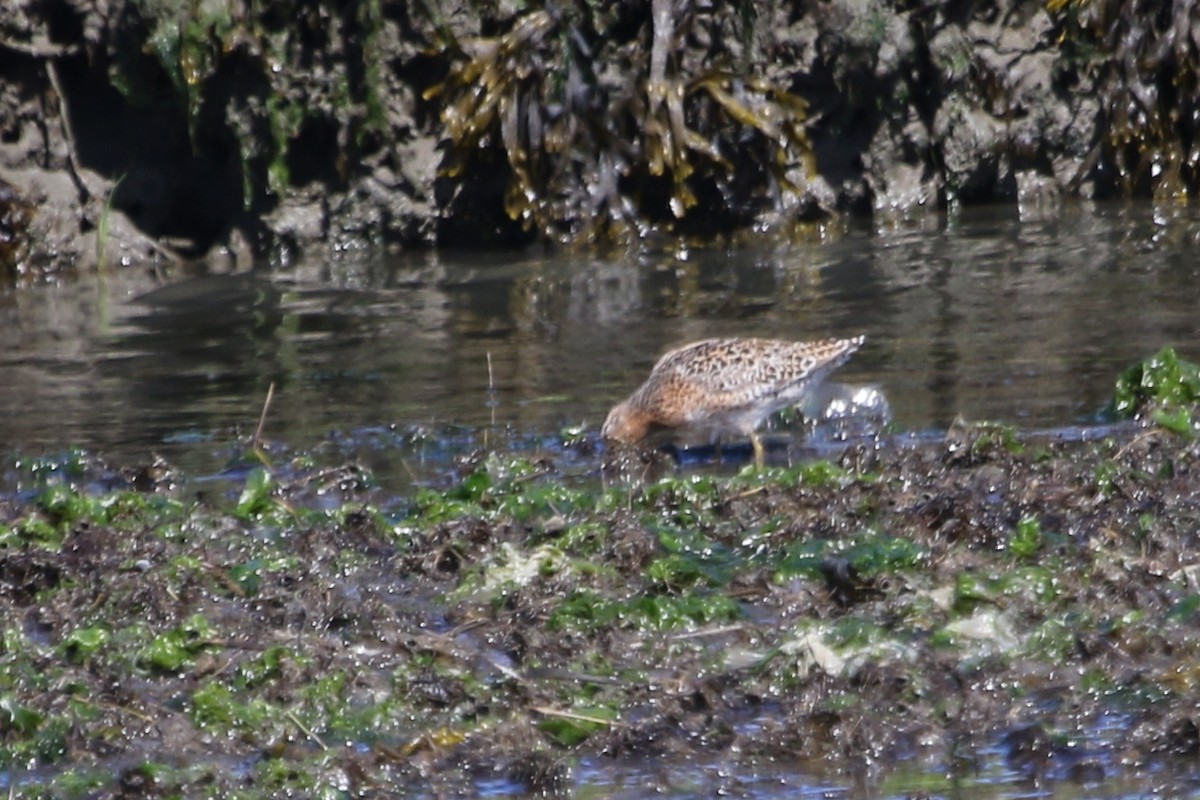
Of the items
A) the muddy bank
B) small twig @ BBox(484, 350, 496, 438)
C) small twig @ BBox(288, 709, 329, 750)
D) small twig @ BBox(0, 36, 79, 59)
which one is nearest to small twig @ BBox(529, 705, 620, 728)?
small twig @ BBox(288, 709, 329, 750)

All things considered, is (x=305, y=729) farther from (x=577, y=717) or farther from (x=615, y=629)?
(x=615, y=629)

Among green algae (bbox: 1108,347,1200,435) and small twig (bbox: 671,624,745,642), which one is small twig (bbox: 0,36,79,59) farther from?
small twig (bbox: 671,624,745,642)

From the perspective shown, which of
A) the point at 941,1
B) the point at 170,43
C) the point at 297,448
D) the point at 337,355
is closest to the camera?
the point at 297,448

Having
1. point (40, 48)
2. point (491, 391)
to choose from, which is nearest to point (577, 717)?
point (491, 391)

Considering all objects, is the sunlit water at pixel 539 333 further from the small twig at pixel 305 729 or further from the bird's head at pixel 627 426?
the small twig at pixel 305 729

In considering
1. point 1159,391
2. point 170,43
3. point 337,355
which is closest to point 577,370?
point 337,355

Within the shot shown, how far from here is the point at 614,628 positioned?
217 inches

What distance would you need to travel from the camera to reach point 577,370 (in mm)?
10133

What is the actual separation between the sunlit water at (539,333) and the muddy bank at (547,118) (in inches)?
24.0

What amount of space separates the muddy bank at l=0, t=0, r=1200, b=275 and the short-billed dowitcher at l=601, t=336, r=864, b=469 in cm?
595

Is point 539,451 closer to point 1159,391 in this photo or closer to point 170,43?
point 1159,391

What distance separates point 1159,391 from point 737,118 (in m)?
6.79

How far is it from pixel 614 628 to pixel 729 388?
271 centimetres

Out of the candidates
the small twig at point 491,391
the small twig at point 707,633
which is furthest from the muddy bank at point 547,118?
the small twig at point 707,633
